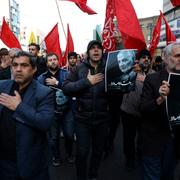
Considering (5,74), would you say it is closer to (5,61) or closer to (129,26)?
(5,61)

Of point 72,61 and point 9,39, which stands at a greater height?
point 9,39

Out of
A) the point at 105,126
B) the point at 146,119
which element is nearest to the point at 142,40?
the point at 105,126

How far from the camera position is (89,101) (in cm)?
416

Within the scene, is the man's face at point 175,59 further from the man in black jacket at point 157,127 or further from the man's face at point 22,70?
the man's face at point 22,70

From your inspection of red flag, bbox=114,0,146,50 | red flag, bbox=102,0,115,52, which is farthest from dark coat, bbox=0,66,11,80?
red flag, bbox=114,0,146,50

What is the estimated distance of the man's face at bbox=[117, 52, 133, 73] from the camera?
13.0 ft

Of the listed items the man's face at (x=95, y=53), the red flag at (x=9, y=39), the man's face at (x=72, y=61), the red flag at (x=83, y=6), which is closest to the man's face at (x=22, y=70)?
the man's face at (x=95, y=53)

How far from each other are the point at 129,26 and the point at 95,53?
3.00 feet

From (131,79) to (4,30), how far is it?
4.76 metres

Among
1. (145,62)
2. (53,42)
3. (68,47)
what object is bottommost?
(145,62)

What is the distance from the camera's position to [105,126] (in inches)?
170

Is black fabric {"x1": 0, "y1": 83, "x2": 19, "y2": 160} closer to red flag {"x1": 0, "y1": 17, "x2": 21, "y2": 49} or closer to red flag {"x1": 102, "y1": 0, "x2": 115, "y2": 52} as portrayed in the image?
red flag {"x1": 102, "y1": 0, "x2": 115, "y2": 52}

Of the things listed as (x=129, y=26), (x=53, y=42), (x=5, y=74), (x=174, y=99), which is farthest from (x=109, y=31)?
(x=53, y=42)

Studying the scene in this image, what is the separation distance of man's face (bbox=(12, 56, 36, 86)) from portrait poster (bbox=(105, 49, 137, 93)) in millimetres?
1302
